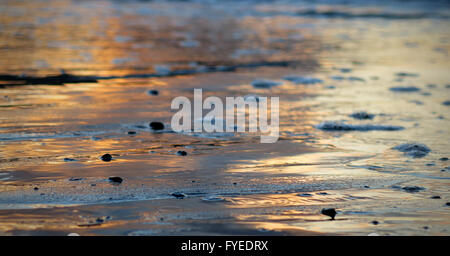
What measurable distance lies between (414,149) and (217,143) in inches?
55.7

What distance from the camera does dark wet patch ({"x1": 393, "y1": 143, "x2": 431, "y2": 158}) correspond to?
368 centimetres

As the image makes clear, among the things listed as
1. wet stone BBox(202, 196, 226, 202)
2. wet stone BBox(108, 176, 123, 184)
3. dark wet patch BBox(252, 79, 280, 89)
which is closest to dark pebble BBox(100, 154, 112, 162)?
wet stone BBox(108, 176, 123, 184)

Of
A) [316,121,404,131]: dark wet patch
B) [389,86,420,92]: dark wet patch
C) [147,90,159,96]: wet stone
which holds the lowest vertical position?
[316,121,404,131]: dark wet patch

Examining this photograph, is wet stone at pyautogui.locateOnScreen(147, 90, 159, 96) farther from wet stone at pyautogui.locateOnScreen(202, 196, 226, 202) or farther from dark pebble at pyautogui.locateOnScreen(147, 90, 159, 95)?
wet stone at pyautogui.locateOnScreen(202, 196, 226, 202)

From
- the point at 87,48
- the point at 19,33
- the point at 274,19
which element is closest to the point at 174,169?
the point at 87,48

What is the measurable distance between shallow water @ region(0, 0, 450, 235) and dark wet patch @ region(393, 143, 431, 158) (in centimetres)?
6

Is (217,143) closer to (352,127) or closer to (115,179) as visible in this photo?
(115,179)

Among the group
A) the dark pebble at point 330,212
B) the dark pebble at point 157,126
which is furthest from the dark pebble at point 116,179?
the dark pebble at point 157,126

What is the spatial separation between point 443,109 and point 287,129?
5.91 feet

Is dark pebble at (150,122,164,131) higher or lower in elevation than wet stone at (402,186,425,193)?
higher

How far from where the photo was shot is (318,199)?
2857mm

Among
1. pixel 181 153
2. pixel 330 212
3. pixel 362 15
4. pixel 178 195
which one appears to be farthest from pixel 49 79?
pixel 362 15

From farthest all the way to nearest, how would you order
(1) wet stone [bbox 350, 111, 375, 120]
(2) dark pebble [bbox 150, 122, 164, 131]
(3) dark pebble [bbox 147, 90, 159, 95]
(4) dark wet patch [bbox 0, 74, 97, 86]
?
(4) dark wet patch [bbox 0, 74, 97, 86], (3) dark pebble [bbox 147, 90, 159, 95], (1) wet stone [bbox 350, 111, 375, 120], (2) dark pebble [bbox 150, 122, 164, 131]
